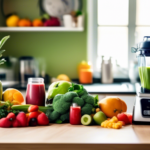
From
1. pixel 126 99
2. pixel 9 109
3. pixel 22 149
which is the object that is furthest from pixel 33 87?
pixel 126 99

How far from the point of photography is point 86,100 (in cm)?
138

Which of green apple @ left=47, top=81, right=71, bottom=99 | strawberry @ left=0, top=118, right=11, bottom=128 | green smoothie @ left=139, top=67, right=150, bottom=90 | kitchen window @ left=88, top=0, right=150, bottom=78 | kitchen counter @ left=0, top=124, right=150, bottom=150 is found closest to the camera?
kitchen counter @ left=0, top=124, right=150, bottom=150

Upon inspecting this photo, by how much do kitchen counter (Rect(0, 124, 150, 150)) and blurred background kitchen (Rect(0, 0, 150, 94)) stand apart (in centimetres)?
202

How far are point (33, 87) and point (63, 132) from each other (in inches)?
18.3

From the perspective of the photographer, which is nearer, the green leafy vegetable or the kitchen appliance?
the green leafy vegetable

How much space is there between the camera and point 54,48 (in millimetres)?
3492

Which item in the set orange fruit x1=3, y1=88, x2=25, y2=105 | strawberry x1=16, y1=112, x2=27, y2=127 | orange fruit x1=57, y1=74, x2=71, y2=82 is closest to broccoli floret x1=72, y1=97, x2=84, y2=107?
strawberry x1=16, y1=112, x2=27, y2=127

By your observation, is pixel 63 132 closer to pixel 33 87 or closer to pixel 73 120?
pixel 73 120

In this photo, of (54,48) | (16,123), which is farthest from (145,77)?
(54,48)

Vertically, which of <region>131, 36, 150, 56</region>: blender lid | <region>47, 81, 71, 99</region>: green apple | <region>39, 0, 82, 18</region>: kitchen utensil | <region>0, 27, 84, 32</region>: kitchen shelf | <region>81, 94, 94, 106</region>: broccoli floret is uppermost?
<region>39, 0, 82, 18</region>: kitchen utensil

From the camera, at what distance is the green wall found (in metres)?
3.48

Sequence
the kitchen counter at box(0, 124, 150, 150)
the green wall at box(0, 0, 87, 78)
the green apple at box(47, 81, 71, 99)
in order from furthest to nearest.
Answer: the green wall at box(0, 0, 87, 78)
the green apple at box(47, 81, 71, 99)
the kitchen counter at box(0, 124, 150, 150)

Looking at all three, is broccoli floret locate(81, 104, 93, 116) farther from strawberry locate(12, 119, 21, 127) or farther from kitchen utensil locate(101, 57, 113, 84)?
kitchen utensil locate(101, 57, 113, 84)

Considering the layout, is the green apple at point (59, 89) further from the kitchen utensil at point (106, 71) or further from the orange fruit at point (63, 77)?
the kitchen utensil at point (106, 71)
